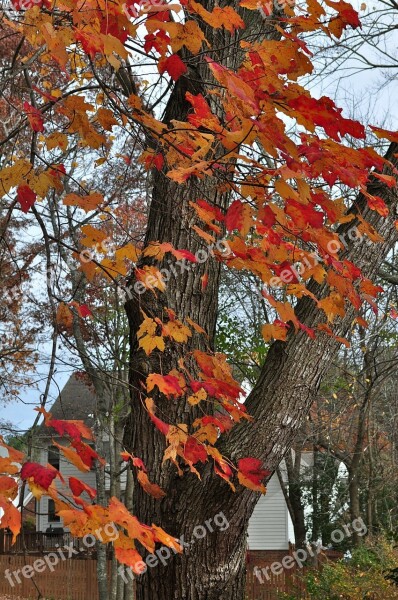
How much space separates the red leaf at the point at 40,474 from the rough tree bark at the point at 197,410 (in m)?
1.52

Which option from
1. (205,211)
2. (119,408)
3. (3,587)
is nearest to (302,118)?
(205,211)

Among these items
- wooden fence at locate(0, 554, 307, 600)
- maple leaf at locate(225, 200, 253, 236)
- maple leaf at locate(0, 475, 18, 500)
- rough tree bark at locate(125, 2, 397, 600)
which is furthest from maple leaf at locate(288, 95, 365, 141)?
wooden fence at locate(0, 554, 307, 600)

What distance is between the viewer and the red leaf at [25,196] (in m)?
3.34

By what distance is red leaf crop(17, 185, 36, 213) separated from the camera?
11.0 feet

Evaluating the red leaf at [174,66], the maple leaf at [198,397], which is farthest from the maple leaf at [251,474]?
the red leaf at [174,66]

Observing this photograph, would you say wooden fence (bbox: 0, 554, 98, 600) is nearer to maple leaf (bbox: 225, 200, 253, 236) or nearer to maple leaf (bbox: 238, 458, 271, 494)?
maple leaf (bbox: 238, 458, 271, 494)

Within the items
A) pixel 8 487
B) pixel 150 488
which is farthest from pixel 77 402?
pixel 8 487

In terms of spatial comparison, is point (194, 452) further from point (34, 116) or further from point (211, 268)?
point (34, 116)

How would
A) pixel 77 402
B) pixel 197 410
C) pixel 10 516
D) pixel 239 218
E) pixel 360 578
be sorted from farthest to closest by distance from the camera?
1. pixel 77 402
2. pixel 360 578
3. pixel 197 410
4. pixel 239 218
5. pixel 10 516

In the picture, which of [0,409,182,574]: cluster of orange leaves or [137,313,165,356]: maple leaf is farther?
[137,313,165,356]: maple leaf

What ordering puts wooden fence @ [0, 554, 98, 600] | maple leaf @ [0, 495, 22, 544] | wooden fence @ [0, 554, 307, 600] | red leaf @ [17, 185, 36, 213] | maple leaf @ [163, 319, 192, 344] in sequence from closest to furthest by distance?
maple leaf @ [0, 495, 22, 544]
red leaf @ [17, 185, 36, 213]
maple leaf @ [163, 319, 192, 344]
wooden fence @ [0, 554, 307, 600]
wooden fence @ [0, 554, 98, 600]

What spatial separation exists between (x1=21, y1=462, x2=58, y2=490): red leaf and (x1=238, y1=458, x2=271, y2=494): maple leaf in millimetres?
1655

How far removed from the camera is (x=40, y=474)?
2.31 meters

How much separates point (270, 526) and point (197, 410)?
23.8 meters
